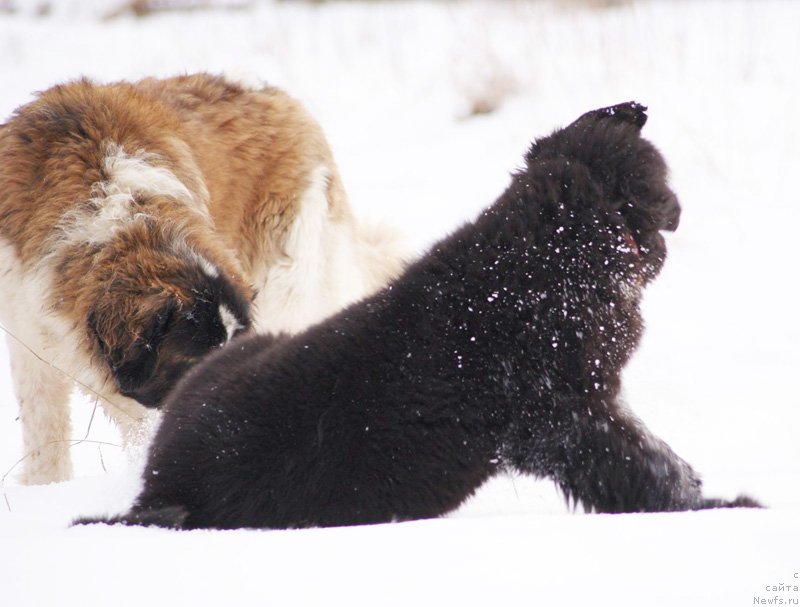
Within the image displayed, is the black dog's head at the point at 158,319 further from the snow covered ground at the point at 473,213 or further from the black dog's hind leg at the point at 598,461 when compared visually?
the black dog's hind leg at the point at 598,461

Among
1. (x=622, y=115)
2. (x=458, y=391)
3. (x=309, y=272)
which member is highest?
(x=622, y=115)

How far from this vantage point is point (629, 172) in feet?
10.6

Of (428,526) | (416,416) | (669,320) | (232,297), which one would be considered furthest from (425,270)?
(669,320)

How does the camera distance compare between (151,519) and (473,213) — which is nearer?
(151,519)

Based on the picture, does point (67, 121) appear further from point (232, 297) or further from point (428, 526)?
point (428, 526)

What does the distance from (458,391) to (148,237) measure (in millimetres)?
1417

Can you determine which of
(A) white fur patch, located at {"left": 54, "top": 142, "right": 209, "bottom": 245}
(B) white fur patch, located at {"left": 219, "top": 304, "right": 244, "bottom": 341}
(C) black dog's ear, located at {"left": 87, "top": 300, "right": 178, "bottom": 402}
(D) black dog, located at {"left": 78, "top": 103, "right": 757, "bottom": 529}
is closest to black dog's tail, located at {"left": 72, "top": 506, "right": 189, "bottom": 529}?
(D) black dog, located at {"left": 78, "top": 103, "right": 757, "bottom": 529}

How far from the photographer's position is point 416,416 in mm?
2801

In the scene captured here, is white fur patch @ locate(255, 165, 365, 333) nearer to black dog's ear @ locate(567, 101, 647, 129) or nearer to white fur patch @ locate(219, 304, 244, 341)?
white fur patch @ locate(219, 304, 244, 341)

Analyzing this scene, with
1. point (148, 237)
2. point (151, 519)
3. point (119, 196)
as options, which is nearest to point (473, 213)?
point (148, 237)

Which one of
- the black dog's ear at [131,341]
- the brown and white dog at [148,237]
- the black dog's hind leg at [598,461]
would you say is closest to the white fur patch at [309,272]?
the brown and white dog at [148,237]

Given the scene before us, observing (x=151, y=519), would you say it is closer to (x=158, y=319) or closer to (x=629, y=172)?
(x=158, y=319)

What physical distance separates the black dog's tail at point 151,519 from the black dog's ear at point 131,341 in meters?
0.73

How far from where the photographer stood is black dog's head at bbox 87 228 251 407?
321cm
